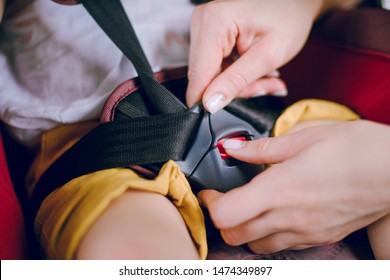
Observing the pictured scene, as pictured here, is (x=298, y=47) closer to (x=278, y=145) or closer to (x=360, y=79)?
(x=360, y=79)

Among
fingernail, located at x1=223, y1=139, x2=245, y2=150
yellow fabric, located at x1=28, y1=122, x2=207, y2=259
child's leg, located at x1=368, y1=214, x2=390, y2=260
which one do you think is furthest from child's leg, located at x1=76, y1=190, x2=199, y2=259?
child's leg, located at x1=368, y1=214, x2=390, y2=260

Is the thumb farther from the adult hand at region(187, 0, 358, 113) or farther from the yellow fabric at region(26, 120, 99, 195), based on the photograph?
the yellow fabric at region(26, 120, 99, 195)

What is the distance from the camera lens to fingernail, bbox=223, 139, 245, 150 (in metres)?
0.56

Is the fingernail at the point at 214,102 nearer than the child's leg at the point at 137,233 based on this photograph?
No

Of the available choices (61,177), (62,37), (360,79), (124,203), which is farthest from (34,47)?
(360,79)

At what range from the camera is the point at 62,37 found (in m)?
0.64

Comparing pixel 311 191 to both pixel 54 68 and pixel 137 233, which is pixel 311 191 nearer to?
pixel 137 233

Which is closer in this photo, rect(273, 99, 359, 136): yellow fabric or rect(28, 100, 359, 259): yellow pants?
rect(28, 100, 359, 259): yellow pants

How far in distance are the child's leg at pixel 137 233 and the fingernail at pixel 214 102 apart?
6.3 inches

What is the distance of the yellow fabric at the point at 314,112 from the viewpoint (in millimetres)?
656

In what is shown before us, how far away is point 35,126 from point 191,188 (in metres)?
0.29

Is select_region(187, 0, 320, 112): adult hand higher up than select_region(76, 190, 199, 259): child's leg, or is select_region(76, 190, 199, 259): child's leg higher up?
select_region(187, 0, 320, 112): adult hand

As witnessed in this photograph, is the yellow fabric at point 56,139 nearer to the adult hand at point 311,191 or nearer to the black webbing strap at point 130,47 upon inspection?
the black webbing strap at point 130,47

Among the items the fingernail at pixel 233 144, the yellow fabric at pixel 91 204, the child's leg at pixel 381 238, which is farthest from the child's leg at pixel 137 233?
the child's leg at pixel 381 238
